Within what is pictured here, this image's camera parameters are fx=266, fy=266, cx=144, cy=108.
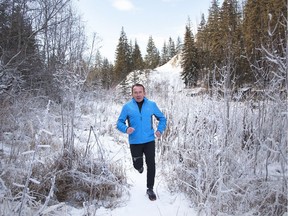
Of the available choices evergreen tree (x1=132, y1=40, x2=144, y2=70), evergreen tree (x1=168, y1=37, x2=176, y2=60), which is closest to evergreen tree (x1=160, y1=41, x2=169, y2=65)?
evergreen tree (x1=168, y1=37, x2=176, y2=60)

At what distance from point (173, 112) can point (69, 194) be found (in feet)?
9.59

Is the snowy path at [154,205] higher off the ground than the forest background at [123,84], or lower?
lower

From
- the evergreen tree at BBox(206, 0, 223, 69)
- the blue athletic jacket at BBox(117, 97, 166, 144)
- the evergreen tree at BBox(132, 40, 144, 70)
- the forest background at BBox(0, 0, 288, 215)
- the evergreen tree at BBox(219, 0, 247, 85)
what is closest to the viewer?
the forest background at BBox(0, 0, 288, 215)

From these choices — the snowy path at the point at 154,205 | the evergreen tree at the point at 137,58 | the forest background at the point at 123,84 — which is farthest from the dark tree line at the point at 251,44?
the evergreen tree at the point at 137,58

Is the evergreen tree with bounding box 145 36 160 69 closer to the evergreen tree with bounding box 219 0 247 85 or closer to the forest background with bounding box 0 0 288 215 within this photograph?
the forest background with bounding box 0 0 288 215

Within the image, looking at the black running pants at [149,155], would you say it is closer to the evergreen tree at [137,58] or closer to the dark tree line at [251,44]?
the dark tree line at [251,44]

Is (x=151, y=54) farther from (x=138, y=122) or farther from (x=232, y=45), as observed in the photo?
(x=138, y=122)

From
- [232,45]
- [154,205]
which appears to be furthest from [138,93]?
[232,45]

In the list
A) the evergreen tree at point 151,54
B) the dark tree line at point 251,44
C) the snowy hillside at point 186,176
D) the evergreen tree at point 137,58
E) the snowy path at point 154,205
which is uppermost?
the evergreen tree at point 151,54

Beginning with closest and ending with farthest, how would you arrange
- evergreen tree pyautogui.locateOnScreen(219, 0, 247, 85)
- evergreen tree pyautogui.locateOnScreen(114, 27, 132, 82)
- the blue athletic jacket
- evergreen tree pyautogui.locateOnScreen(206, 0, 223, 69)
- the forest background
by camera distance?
the forest background < the blue athletic jacket < evergreen tree pyautogui.locateOnScreen(219, 0, 247, 85) < evergreen tree pyautogui.locateOnScreen(206, 0, 223, 69) < evergreen tree pyautogui.locateOnScreen(114, 27, 132, 82)

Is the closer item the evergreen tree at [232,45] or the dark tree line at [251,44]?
the dark tree line at [251,44]

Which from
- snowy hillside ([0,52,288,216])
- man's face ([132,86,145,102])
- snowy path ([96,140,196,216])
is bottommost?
snowy path ([96,140,196,216])

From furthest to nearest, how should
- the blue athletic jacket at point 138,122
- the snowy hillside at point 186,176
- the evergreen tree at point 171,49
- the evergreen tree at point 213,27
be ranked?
the evergreen tree at point 171,49, the evergreen tree at point 213,27, the blue athletic jacket at point 138,122, the snowy hillside at point 186,176

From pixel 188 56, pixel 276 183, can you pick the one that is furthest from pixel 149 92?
pixel 188 56
